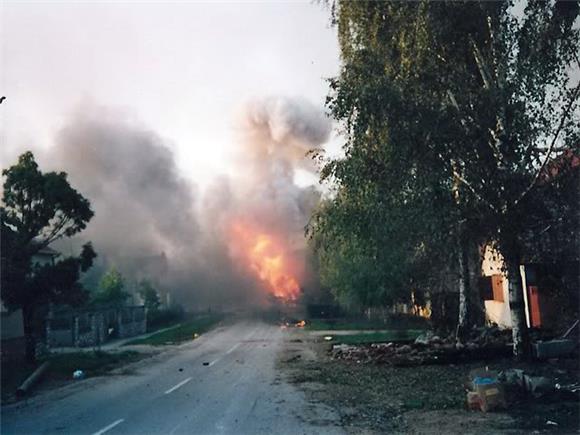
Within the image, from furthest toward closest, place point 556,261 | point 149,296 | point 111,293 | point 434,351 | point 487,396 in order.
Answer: point 149,296, point 111,293, point 434,351, point 556,261, point 487,396

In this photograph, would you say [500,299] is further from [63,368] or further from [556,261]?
[63,368]

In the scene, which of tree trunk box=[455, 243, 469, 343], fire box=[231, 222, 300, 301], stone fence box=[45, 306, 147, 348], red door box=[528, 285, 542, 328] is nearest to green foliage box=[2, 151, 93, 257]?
stone fence box=[45, 306, 147, 348]

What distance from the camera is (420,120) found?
13.1 meters

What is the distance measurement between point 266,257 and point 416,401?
46.8 meters

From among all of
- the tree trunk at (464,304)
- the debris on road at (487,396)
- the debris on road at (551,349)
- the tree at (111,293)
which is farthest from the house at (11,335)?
the tree at (111,293)

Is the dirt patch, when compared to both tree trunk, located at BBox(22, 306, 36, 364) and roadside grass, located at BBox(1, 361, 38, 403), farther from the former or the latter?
tree trunk, located at BBox(22, 306, 36, 364)

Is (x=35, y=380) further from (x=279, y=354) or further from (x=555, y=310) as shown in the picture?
→ (x=555, y=310)

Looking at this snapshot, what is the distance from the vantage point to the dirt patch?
28.0 ft

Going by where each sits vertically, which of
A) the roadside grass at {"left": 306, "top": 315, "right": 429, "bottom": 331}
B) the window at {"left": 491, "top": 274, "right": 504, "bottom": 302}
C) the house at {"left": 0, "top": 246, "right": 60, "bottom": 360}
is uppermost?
the window at {"left": 491, "top": 274, "right": 504, "bottom": 302}

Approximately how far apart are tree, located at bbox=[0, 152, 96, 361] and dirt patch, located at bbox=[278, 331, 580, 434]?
8275mm

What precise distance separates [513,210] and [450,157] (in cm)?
200

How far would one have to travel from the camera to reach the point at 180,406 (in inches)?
434

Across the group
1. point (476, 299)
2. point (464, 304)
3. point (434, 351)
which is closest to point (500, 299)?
point (476, 299)

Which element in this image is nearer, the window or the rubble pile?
the rubble pile
